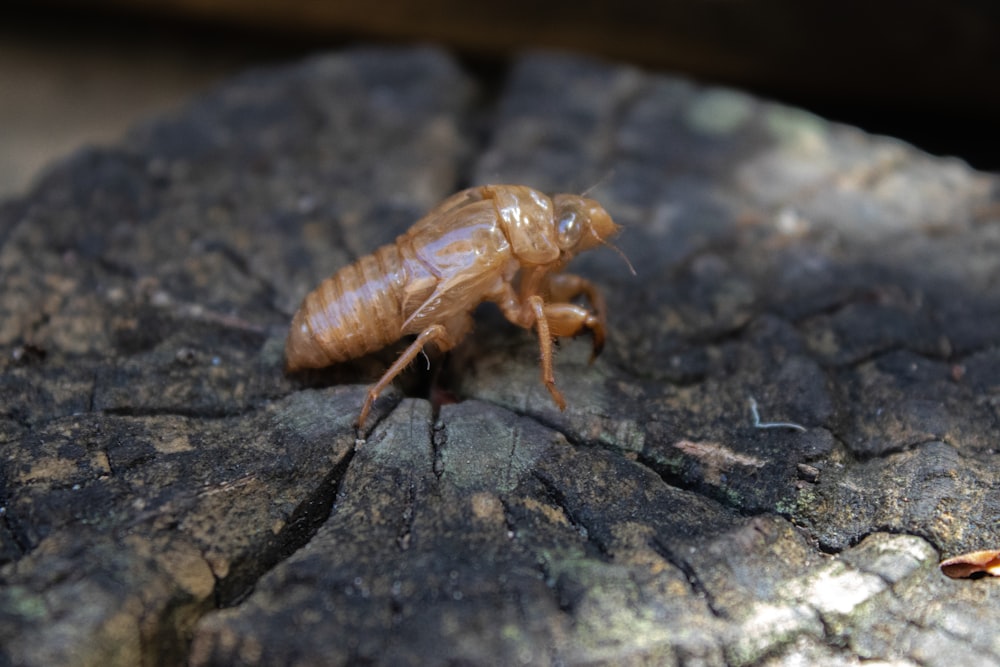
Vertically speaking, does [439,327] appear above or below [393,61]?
below

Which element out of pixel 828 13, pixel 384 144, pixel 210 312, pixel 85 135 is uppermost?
pixel 828 13

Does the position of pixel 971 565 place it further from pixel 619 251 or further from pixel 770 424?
pixel 619 251

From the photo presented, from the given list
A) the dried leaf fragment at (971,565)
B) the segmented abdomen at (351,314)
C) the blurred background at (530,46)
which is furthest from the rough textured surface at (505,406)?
the blurred background at (530,46)

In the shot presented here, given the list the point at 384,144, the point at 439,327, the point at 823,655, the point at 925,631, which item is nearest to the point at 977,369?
the point at 925,631

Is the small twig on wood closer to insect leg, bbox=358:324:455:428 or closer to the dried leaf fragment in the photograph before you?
the dried leaf fragment

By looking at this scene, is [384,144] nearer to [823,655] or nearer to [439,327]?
[439,327]

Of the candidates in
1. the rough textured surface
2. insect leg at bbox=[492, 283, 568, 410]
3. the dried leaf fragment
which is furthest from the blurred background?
the dried leaf fragment
